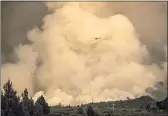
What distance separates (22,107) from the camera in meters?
29.9

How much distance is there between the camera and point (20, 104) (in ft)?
98.6

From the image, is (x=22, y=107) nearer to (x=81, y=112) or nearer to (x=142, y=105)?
(x=81, y=112)

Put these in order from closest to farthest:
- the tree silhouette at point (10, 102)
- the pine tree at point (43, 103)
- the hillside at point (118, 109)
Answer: the tree silhouette at point (10, 102) → the pine tree at point (43, 103) → the hillside at point (118, 109)

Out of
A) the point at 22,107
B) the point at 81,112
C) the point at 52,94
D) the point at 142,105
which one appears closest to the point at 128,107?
the point at 142,105

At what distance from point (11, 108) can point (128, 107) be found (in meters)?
9.70

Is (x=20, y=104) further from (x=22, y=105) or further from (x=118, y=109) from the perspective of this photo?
(x=118, y=109)

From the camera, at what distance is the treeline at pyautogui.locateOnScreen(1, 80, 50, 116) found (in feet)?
95.8

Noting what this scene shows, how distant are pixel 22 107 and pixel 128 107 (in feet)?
29.0

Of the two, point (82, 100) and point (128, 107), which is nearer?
point (82, 100)

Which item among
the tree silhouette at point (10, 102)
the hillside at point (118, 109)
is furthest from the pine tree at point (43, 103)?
the tree silhouette at point (10, 102)

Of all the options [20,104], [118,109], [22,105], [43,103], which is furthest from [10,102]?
[118,109]

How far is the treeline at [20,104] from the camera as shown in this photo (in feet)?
95.8

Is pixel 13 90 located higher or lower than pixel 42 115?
higher

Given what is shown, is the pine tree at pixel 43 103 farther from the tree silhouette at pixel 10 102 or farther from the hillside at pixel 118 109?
the tree silhouette at pixel 10 102
